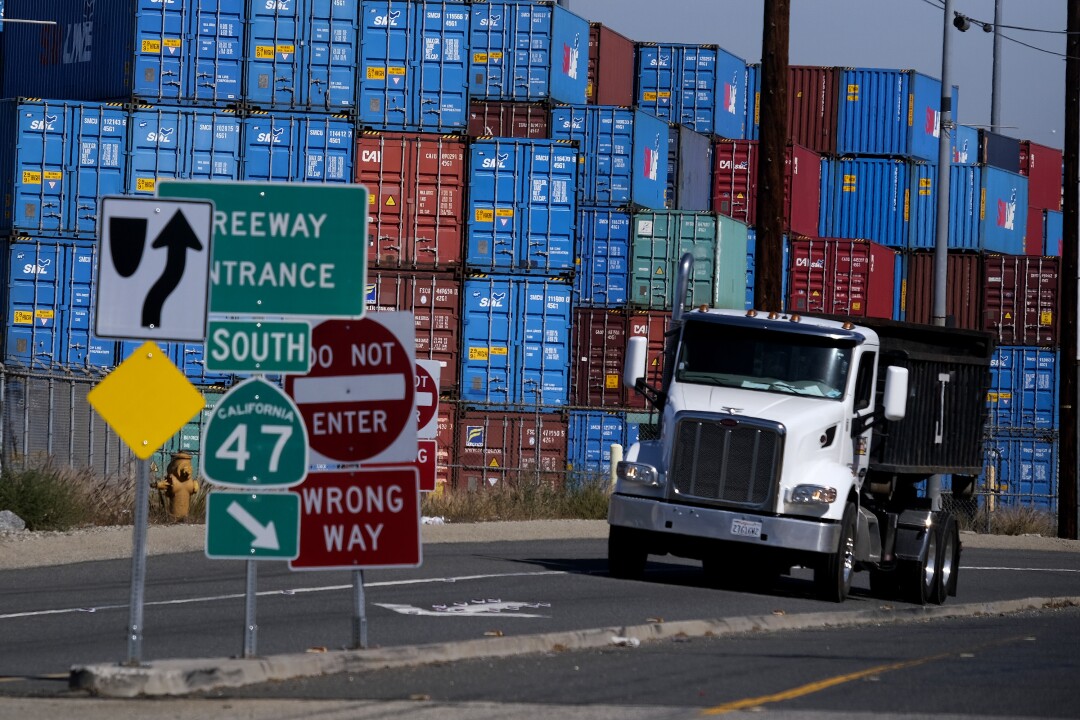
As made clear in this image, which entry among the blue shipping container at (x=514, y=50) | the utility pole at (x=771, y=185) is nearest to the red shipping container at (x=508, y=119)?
the blue shipping container at (x=514, y=50)

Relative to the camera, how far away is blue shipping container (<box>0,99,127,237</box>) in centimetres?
3300

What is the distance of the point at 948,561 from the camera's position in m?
18.4

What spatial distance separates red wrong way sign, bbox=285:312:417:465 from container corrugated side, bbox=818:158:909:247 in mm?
38618

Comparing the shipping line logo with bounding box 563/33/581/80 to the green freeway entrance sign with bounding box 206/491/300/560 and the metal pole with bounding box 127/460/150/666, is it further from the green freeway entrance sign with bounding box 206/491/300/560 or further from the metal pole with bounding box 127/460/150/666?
the metal pole with bounding box 127/460/150/666

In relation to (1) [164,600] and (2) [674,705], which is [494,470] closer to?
(1) [164,600]

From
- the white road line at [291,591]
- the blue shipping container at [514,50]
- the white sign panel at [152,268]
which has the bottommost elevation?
the white road line at [291,591]

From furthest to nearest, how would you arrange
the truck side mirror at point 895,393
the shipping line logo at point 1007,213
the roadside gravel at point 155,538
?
1. the shipping line logo at point 1007,213
2. the roadside gravel at point 155,538
3. the truck side mirror at point 895,393

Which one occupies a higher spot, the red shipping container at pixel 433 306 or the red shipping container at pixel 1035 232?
the red shipping container at pixel 1035 232

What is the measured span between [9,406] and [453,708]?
16.3 m

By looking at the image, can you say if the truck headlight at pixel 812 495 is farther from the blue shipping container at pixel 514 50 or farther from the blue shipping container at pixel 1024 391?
the blue shipping container at pixel 1024 391

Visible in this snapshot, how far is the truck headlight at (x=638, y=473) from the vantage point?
1703 cm

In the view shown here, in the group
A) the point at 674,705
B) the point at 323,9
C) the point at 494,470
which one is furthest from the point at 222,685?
the point at 323,9

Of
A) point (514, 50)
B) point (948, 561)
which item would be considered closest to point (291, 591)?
point (948, 561)

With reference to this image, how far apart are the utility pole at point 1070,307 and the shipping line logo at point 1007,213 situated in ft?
58.3
